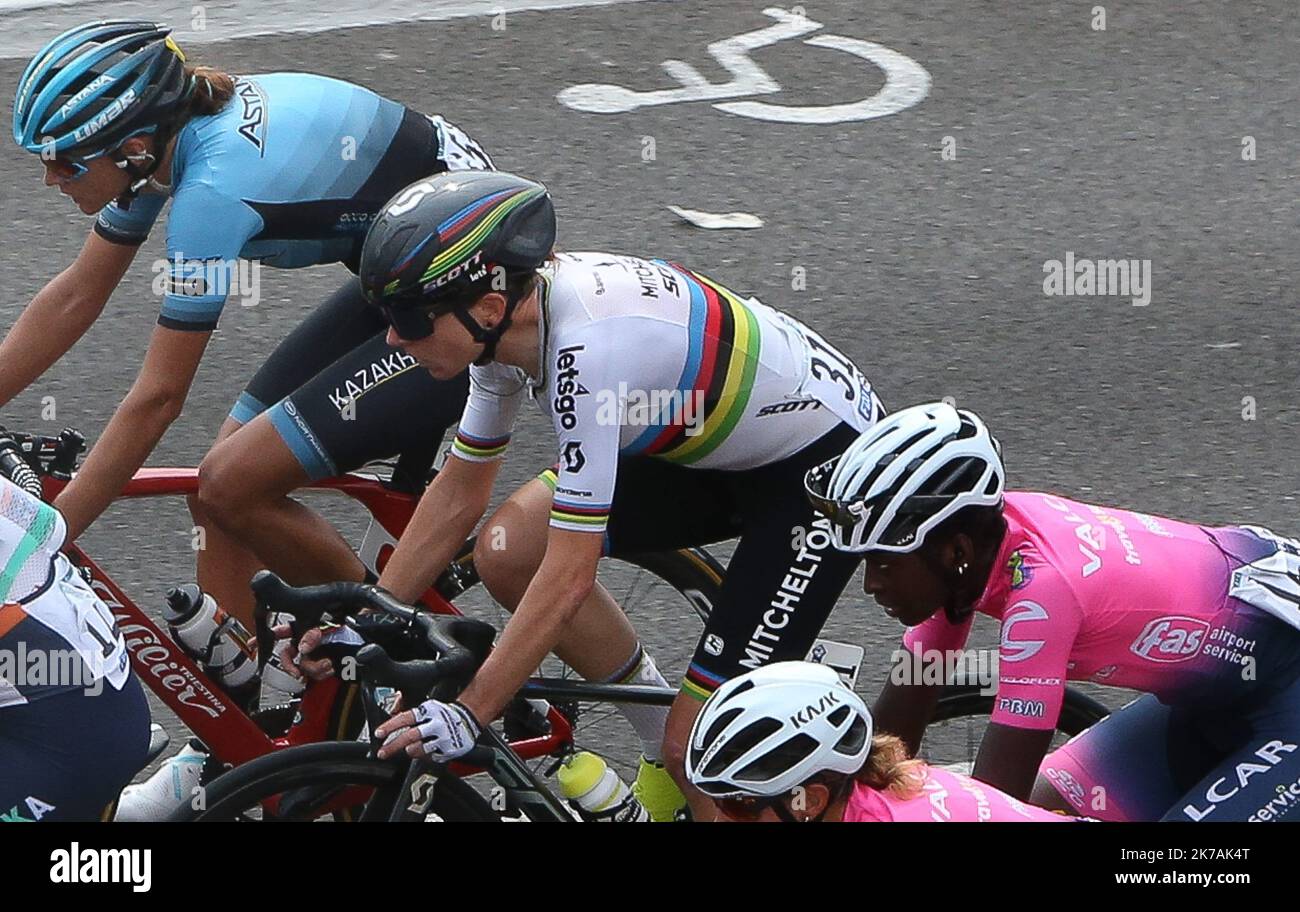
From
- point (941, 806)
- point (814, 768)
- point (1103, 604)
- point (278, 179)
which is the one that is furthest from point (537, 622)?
point (278, 179)

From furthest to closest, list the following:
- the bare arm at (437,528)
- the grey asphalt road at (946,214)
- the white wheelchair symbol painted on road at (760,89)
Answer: the white wheelchair symbol painted on road at (760,89), the grey asphalt road at (946,214), the bare arm at (437,528)

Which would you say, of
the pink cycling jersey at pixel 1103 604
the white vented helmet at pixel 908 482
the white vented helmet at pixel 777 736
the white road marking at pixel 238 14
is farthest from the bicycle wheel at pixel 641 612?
the white road marking at pixel 238 14

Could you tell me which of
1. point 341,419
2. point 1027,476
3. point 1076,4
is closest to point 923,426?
point 341,419

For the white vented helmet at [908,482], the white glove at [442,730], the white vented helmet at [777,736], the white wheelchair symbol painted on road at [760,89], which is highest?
the white vented helmet at [908,482]

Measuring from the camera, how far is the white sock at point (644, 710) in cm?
522

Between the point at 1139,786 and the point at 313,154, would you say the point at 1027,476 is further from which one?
the point at 313,154

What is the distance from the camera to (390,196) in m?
5.41

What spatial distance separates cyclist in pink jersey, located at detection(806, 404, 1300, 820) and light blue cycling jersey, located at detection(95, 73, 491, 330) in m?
1.57

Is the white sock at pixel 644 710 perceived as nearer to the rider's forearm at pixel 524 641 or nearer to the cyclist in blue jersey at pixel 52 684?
the rider's forearm at pixel 524 641

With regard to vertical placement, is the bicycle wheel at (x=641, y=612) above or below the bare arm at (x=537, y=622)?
below

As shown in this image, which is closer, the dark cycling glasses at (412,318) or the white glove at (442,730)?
the white glove at (442,730)

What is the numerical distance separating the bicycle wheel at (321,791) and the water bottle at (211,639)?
2.07 feet
